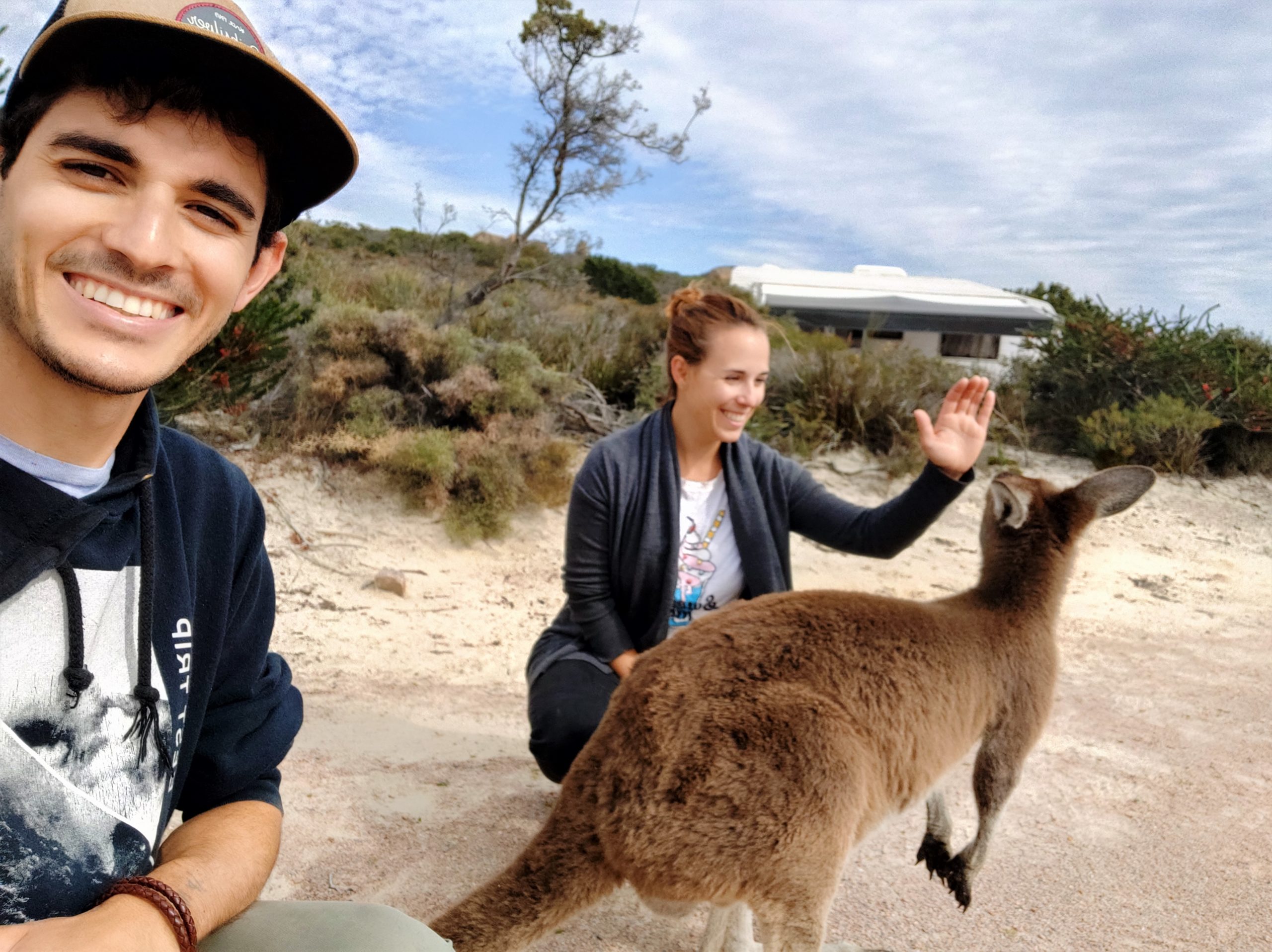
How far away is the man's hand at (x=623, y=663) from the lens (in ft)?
11.8

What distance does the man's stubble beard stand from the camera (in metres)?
1.43

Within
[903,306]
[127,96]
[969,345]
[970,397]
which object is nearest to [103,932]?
[127,96]

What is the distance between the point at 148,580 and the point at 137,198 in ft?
2.23

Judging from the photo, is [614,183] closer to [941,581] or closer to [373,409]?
[373,409]

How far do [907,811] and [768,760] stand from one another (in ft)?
4.88

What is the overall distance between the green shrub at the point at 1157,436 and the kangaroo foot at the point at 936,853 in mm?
9950

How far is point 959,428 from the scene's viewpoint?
3.43 m

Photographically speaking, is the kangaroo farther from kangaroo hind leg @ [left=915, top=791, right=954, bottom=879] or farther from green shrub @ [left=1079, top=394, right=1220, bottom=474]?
green shrub @ [left=1079, top=394, right=1220, bottom=474]

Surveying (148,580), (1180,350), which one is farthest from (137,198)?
(1180,350)

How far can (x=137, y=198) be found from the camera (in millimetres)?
1525

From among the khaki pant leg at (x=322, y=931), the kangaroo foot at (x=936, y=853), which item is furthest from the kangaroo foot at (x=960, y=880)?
the khaki pant leg at (x=322, y=931)

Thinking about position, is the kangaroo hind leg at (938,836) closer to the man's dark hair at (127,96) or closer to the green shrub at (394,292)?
the man's dark hair at (127,96)

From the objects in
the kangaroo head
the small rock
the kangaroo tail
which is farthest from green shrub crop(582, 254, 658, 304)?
the kangaroo tail

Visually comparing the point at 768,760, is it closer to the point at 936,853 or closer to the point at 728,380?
the point at 936,853
